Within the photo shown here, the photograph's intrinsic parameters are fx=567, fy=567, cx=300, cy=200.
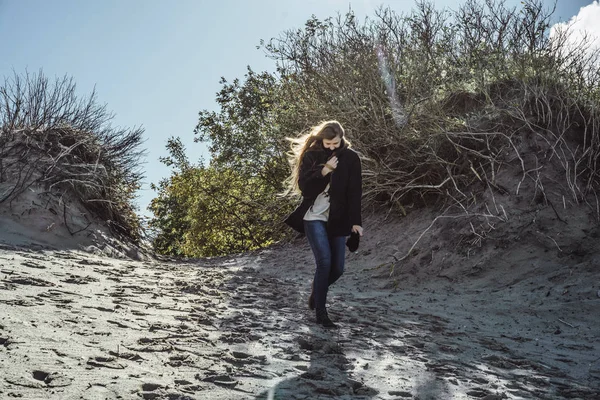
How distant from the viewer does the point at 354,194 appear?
4945mm

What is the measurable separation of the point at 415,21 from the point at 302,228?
8.57 metres

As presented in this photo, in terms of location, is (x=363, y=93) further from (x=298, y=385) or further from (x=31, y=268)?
(x=298, y=385)

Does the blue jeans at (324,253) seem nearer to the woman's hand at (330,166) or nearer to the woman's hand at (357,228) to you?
the woman's hand at (357,228)

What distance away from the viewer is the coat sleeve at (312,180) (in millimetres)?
4949

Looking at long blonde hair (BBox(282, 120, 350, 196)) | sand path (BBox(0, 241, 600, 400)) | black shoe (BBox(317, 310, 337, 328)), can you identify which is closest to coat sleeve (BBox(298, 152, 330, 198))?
long blonde hair (BBox(282, 120, 350, 196))

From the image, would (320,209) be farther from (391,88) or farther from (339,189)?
(391,88)

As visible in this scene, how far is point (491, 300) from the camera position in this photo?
25.0 feet

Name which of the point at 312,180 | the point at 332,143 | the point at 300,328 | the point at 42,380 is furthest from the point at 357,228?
the point at 42,380

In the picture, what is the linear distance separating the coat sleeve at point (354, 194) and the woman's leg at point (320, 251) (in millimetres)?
268

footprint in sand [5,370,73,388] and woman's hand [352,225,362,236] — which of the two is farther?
woman's hand [352,225,362,236]

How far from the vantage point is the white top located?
4941mm

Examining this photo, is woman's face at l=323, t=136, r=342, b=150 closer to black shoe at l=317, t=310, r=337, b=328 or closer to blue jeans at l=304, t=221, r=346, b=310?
blue jeans at l=304, t=221, r=346, b=310

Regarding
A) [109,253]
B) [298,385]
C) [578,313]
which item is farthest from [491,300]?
[109,253]

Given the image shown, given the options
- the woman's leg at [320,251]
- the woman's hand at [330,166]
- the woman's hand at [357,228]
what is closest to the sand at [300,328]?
the woman's leg at [320,251]
